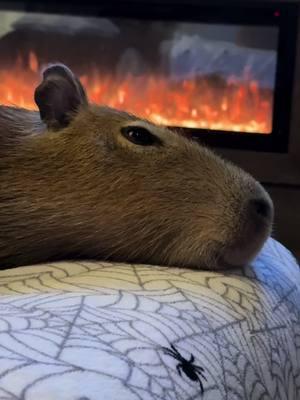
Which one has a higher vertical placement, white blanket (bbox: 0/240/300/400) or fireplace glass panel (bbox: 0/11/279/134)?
fireplace glass panel (bbox: 0/11/279/134)

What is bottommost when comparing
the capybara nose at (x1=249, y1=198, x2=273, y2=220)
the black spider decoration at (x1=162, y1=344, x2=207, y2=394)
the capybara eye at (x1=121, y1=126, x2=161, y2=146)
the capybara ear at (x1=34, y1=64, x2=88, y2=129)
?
the black spider decoration at (x1=162, y1=344, x2=207, y2=394)

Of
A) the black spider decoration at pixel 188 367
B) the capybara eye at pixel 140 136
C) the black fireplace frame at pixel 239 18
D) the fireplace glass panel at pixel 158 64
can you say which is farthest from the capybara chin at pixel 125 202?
the fireplace glass panel at pixel 158 64

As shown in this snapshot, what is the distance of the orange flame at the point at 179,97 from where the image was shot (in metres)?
2.67

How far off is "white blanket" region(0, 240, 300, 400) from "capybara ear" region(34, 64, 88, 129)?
21cm

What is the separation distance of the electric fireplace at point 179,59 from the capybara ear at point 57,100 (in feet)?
5.02

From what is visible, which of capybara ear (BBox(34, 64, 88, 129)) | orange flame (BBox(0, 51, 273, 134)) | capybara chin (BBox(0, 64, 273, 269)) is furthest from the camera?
orange flame (BBox(0, 51, 273, 134))

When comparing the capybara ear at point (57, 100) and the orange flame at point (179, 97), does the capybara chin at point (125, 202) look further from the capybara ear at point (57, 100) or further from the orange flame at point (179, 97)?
the orange flame at point (179, 97)

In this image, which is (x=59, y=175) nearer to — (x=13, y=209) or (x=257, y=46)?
(x=13, y=209)

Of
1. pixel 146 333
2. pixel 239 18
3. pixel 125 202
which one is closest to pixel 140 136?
pixel 125 202

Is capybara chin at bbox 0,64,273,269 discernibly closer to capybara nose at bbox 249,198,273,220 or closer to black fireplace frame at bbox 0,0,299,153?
capybara nose at bbox 249,198,273,220

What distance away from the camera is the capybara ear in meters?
1.06

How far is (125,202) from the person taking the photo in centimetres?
97

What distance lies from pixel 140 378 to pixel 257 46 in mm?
2157

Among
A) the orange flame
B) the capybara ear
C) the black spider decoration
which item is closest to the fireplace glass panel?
the orange flame
